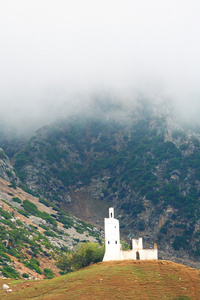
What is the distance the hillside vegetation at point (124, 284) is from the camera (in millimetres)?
47125

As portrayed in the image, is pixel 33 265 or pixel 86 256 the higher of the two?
pixel 86 256

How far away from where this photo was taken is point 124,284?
49281 millimetres

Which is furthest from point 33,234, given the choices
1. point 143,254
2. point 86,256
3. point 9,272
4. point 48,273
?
point 143,254

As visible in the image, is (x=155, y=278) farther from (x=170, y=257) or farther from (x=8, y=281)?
(x=170, y=257)

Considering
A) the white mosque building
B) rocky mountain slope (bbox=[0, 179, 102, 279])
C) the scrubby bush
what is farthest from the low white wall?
rocky mountain slope (bbox=[0, 179, 102, 279])

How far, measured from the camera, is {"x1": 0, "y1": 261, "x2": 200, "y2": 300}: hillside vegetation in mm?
47125

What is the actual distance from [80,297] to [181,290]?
543 inches

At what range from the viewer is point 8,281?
61.1m

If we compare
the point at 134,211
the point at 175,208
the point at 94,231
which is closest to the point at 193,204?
the point at 175,208

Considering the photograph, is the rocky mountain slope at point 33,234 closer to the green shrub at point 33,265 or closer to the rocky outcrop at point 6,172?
the green shrub at point 33,265

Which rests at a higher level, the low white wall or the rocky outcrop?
the rocky outcrop

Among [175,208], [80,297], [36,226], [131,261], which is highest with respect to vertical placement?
[175,208]

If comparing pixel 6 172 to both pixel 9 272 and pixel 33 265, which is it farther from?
pixel 9 272

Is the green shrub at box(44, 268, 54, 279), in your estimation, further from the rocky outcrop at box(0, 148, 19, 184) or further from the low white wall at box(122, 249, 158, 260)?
the rocky outcrop at box(0, 148, 19, 184)
